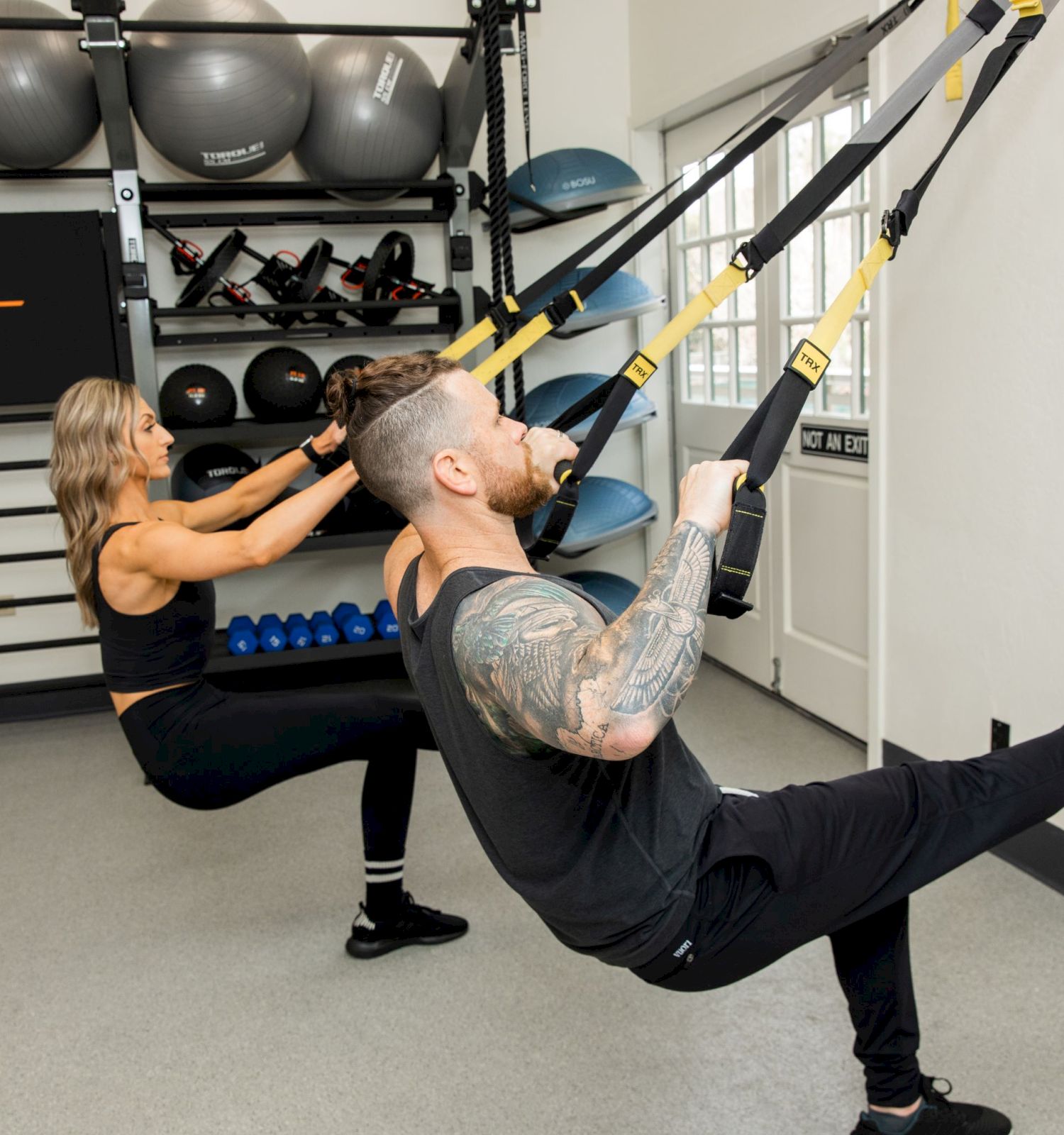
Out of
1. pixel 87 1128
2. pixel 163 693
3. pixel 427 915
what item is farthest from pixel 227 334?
pixel 87 1128

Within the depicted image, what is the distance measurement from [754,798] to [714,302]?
0.84 m

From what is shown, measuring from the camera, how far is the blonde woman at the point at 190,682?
2354 mm

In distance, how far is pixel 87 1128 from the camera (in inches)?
78.4

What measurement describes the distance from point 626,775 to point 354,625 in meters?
2.92

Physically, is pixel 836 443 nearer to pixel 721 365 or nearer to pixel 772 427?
pixel 721 365

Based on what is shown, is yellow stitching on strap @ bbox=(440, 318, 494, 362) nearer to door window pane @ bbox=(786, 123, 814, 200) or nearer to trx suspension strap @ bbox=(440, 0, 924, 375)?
trx suspension strap @ bbox=(440, 0, 924, 375)

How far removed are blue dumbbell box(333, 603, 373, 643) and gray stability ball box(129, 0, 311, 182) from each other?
5.59ft

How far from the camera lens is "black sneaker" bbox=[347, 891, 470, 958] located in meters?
2.54

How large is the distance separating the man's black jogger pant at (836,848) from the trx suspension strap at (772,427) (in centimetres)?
42

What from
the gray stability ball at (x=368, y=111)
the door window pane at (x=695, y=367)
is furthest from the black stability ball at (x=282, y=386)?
the door window pane at (x=695, y=367)

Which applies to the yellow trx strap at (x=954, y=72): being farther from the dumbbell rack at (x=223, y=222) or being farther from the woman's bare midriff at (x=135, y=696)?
the woman's bare midriff at (x=135, y=696)

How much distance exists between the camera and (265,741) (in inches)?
93.7

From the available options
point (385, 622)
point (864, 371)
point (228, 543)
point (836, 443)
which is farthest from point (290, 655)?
point (864, 371)

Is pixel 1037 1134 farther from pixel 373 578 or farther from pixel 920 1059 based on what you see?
pixel 373 578
